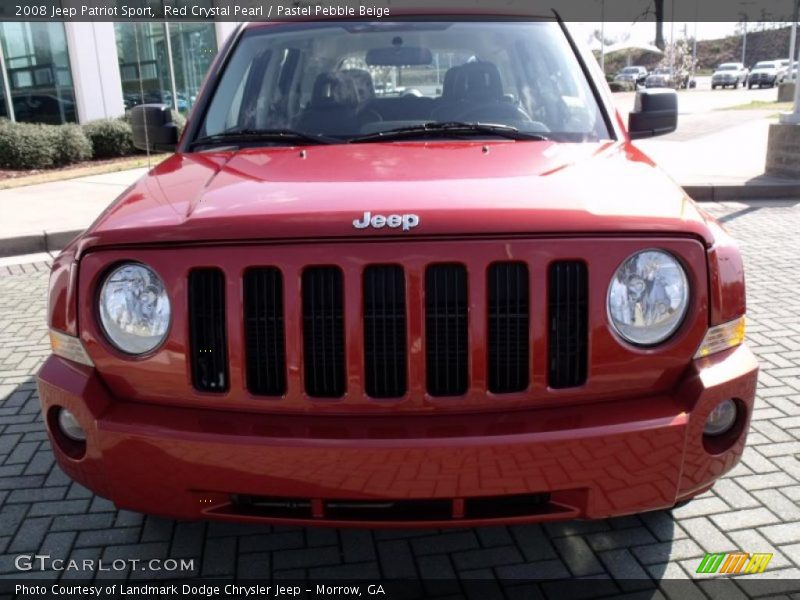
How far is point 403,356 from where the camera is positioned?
7.14 ft

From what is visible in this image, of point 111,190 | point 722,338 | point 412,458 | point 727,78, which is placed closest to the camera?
point 412,458

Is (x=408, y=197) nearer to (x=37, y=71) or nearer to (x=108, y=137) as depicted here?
(x=108, y=137)

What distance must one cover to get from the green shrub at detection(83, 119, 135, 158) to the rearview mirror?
42.0 ft

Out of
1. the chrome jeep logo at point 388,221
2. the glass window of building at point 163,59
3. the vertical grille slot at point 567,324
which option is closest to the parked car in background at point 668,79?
the glass window of building at point 163,59

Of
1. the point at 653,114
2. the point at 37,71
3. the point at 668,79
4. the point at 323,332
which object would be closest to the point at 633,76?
the point at 668,79

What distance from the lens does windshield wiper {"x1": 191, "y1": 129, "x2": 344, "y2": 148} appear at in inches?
125

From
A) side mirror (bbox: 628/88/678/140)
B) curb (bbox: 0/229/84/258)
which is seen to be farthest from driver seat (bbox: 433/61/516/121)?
curb (bbox: 0/229/84/258)

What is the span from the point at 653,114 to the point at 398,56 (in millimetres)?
1324

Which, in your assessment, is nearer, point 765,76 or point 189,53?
point 189,53

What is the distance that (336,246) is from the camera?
2.12m

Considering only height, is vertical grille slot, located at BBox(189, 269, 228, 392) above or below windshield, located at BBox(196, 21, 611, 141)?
below

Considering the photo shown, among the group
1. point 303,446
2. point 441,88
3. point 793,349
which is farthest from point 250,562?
point 793,349

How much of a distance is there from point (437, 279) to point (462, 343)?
0.20 metres

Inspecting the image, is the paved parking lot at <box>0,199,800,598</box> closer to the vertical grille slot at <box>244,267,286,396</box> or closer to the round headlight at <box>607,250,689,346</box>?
the vertical grille slot at <box>244,267,286,396</box>
